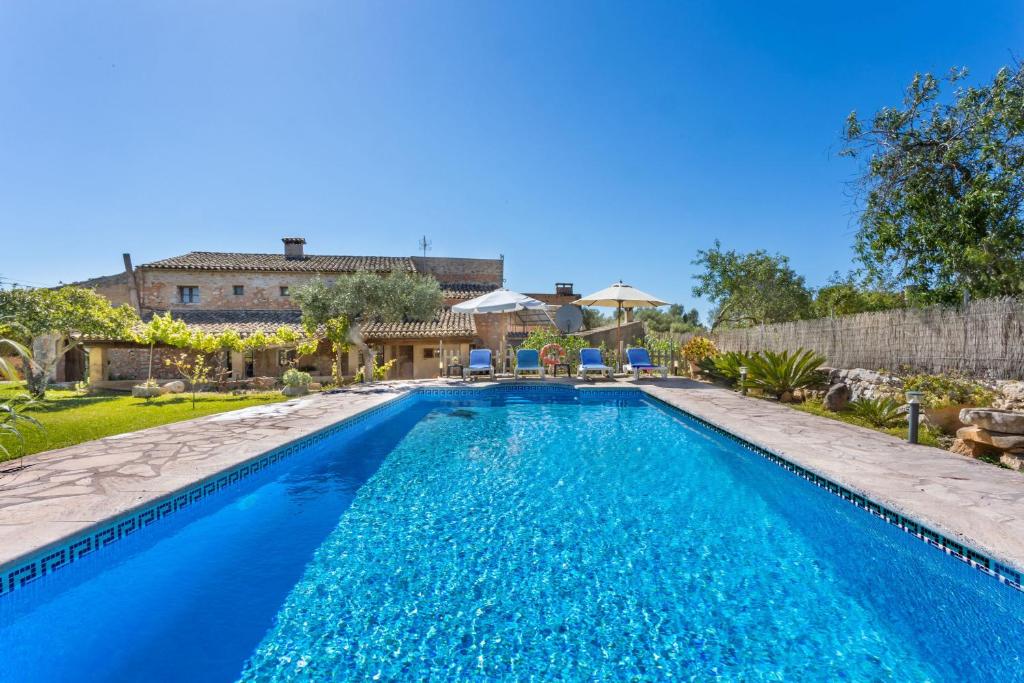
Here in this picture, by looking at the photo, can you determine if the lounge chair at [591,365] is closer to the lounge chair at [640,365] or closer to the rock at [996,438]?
the lounge chair at [640,365]

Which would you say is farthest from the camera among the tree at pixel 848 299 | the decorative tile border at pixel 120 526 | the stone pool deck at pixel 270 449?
the tree at pixel 848 299

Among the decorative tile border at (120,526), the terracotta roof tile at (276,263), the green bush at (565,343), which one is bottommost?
the decorative tile border at (120,526)

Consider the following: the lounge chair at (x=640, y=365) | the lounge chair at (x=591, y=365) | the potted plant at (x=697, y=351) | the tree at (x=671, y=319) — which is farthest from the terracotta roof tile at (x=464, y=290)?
the tree at (x=671, y=319)

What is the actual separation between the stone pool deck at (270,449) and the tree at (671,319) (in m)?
37.2

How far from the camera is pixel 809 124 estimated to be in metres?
14.1

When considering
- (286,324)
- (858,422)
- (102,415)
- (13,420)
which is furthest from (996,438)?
(286,324)

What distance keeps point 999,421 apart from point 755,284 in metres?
24.3

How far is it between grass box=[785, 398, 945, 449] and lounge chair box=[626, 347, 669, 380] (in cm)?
505

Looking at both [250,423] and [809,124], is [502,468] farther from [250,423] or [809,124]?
[809,124]

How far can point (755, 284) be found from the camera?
26938mm

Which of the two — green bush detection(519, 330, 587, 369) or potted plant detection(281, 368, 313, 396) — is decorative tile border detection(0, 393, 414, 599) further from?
green bush detection(519, 330, 587, 369)

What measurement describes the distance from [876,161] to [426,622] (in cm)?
1245

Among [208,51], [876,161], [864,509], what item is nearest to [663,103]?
[876,161]

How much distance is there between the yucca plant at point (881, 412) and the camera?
23.1 feet
